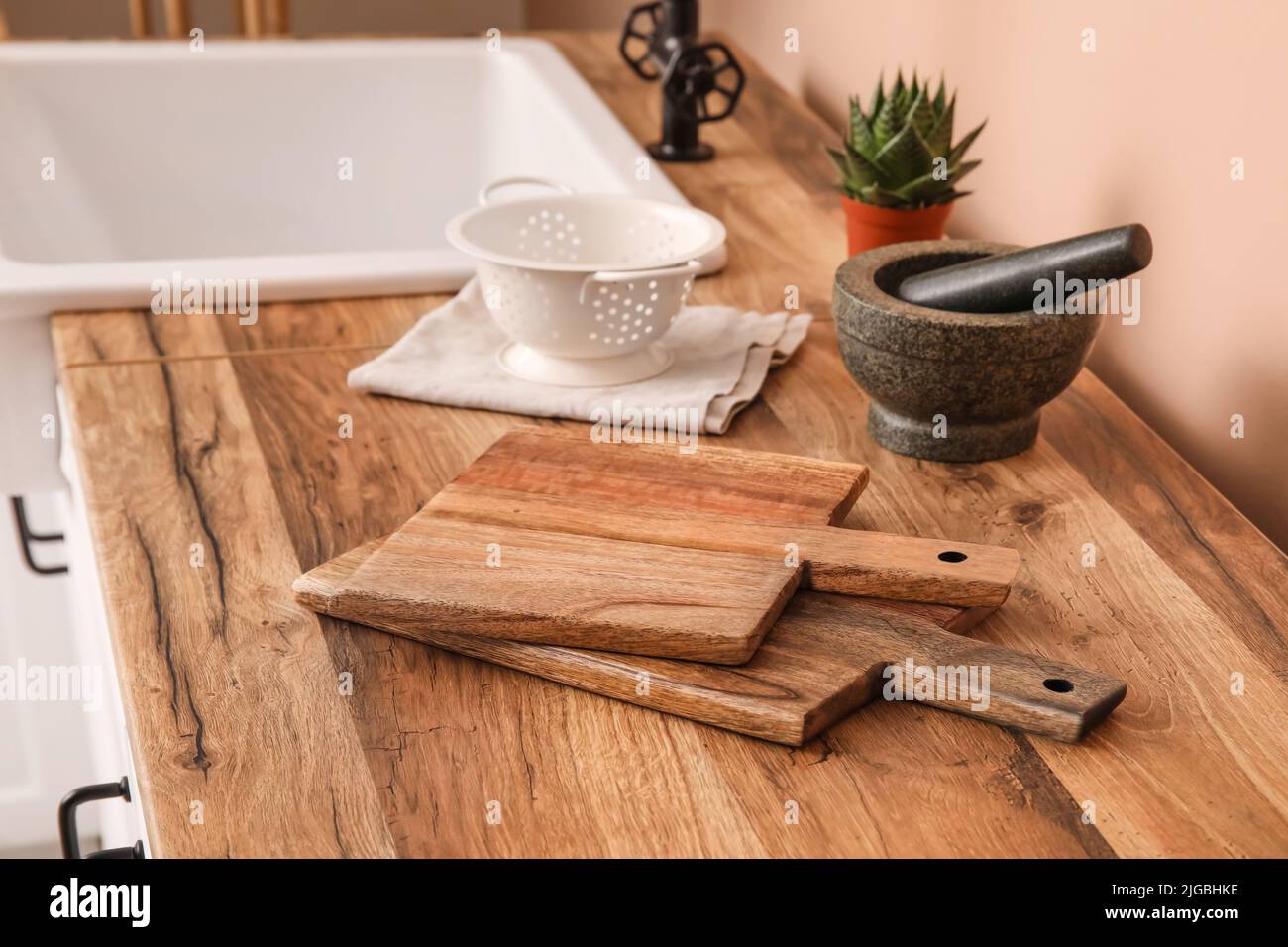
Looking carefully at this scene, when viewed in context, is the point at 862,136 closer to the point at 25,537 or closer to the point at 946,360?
the point at 946,360

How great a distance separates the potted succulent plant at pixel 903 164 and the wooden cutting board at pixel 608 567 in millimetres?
380

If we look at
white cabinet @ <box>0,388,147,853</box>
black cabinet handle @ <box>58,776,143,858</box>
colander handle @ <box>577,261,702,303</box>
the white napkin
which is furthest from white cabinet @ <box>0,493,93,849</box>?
colander handle @ <box>577,261,702,303</box>

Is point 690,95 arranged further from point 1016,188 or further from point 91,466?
point 91,466

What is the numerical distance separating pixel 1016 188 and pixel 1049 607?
1.95 ft

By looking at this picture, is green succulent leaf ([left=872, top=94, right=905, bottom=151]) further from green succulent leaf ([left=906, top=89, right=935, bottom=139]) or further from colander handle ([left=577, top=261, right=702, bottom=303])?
colander handle ([left=577, top=261, right=702, bottom=303])

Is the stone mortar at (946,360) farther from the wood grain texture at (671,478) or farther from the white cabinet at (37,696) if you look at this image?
the white cabinet at (37,696)

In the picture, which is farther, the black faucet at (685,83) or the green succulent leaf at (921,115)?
the black faucet at (685,83)

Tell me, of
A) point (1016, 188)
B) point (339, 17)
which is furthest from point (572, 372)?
point (339, 17)

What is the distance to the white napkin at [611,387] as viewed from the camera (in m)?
1.04

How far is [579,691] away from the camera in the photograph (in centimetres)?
74

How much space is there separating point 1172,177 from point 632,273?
41 centimetres

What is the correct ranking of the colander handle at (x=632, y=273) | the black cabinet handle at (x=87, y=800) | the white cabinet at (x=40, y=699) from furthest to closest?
the white cabinet at (x=40, y=699)
the colander handle at (x=632, y=273)
the black cabinet handle at (x=87, y=800)

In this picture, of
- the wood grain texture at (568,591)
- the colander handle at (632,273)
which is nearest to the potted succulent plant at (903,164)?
the colander handle at (632,273)
